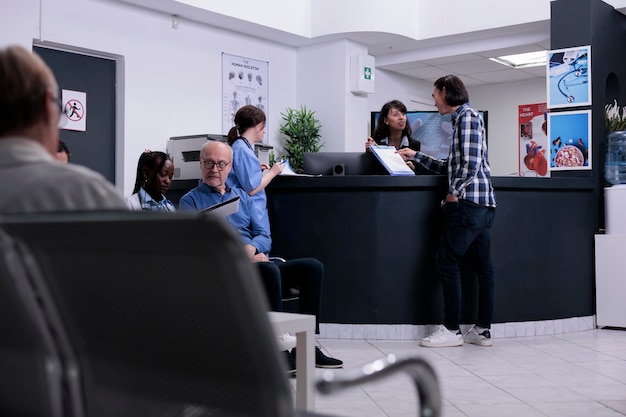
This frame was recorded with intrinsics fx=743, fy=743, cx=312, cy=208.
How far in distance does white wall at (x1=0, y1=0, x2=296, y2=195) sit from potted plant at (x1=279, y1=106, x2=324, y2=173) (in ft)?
2.44

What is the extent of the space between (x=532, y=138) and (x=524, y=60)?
4.26ft

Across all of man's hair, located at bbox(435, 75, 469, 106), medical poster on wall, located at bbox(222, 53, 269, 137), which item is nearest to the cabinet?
man's hair, located at bbox(435, 75, 469, 106)

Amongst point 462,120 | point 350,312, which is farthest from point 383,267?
point 462,120

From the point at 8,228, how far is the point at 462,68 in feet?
28.0

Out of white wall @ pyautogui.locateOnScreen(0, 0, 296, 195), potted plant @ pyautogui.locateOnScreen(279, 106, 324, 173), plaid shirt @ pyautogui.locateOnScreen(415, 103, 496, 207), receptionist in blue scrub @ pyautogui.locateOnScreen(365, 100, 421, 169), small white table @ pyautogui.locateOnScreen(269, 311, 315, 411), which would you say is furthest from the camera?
potted plant @ pyautogui.locateOnScreen(279, 106, 324, 173)

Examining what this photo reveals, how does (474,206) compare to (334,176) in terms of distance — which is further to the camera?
(334,176)

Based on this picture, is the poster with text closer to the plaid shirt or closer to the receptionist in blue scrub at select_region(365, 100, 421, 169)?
the receptionist in blue scrub at select_region(365, 100, 421, 169)

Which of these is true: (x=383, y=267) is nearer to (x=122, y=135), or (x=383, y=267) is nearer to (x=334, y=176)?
(x=334, y=176)

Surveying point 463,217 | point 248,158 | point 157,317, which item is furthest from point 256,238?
point 157,317

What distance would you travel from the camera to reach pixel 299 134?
782 centimetres

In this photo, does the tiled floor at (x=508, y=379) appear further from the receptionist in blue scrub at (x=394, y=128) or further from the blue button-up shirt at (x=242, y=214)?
the receptionist in blue scrub at (x=394, y=128)

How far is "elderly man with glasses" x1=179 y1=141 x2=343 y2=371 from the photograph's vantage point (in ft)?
11.3

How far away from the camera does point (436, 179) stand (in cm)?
459

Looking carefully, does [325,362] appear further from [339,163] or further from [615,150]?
[615,150]
